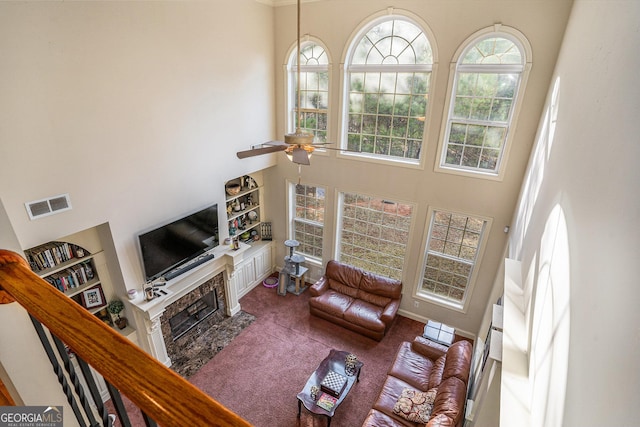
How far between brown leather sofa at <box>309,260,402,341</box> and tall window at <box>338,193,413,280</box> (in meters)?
0.36

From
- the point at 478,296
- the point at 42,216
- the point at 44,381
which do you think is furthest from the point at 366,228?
the point at 44,381

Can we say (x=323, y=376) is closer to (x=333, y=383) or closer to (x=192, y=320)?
(x=333, y=383)

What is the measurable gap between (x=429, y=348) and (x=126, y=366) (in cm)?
536

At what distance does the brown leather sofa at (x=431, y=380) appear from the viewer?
12.7ft

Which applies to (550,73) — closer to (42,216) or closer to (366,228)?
(366,228)

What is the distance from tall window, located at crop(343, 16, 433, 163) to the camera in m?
5.54

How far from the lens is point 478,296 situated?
5.99 metres

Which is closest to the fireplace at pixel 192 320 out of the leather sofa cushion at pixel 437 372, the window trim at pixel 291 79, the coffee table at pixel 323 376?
the coffee table at pixel 323 376

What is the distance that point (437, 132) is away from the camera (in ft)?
18.2

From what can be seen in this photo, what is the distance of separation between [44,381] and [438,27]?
6.13 meters

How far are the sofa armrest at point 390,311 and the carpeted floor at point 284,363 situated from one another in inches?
19.2

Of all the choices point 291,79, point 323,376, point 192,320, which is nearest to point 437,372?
point 323,376

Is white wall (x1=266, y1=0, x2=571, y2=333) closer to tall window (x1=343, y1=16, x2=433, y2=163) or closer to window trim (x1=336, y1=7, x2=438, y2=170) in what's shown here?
window trim (x1=336, y1=7, x2=438, y2=170)

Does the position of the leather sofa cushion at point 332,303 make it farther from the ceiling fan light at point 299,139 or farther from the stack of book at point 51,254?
the stack of book at point 51,254
